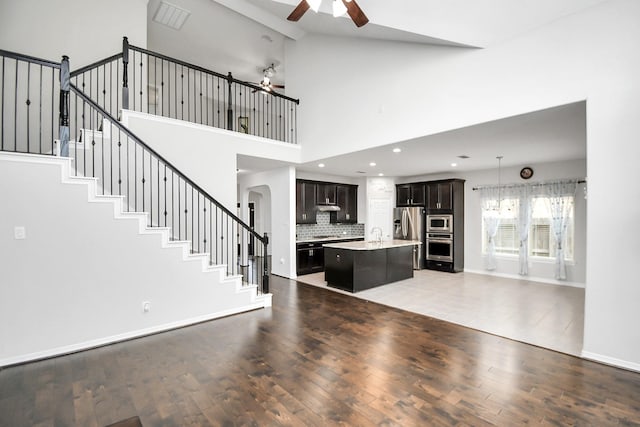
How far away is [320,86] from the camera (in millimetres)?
6082

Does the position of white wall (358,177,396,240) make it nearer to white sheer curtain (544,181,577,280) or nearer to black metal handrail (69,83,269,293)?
white sheer curtain (544,181,577,280)

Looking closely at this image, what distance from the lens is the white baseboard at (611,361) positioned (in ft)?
8.92

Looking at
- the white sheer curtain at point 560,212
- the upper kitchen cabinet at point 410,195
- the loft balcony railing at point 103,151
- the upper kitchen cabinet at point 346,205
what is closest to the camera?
the loft balcony railing at point 103,151

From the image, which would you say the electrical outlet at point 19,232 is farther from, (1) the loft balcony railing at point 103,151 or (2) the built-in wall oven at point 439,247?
(2) the built-in wall oven at point 439,247

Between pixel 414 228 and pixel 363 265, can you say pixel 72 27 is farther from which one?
pixel 414 228

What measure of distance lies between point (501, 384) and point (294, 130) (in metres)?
5.80

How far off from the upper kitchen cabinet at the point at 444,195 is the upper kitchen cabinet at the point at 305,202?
3.23 metres

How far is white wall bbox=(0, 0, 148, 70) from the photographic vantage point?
14.0ft

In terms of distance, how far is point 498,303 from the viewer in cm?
489

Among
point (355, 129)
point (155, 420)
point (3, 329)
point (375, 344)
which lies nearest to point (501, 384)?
point (375, 344)

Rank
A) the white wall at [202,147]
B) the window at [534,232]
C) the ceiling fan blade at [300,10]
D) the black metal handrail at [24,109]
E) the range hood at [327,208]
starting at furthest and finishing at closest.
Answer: the range hood at [327,208] < the window at [534,232] < the white wall at [202,147] < the black metal handrail at [24,109] < the ceiling fan blade at [300,10]

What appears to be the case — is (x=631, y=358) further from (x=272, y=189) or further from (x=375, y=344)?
(x=272, y=189)

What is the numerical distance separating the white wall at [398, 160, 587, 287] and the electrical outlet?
824 cm

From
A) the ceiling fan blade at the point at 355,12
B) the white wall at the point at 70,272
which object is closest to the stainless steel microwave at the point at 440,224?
the ceiling fan blade at the point at 355,12
